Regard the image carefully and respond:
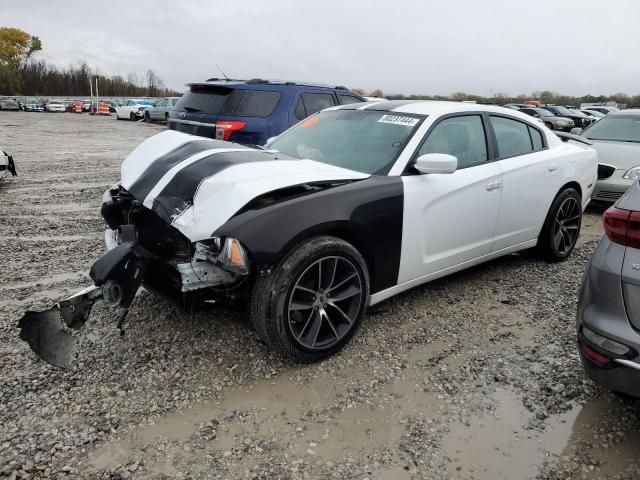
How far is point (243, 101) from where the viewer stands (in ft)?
21.8

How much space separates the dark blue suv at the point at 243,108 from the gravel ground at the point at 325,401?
10.2ft

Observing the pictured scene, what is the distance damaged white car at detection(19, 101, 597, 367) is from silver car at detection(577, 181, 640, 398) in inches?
47.9

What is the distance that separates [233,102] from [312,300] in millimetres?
4364

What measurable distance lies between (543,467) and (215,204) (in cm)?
211

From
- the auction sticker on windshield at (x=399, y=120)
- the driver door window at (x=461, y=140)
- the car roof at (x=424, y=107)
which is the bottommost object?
the driver door window at (x=461, y=140)

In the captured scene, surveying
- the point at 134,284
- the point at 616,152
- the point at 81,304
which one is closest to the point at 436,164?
the point at 134,284

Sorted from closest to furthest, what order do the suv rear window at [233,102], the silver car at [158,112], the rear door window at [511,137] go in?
the rear door window at [511,137], the suv rear window at [233,102], the silver car at [158,112]

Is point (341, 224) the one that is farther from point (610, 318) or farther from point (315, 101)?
point (315, 101)

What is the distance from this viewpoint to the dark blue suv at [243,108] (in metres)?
6.54

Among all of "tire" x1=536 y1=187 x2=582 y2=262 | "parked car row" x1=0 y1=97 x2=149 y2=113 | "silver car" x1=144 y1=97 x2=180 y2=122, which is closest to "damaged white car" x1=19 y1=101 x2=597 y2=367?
"tire" x1=536 y1=187 x2=582 y2=262

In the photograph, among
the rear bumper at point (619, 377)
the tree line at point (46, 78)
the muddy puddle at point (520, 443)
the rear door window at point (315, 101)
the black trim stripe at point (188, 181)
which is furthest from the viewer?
the tree line at point (46, 78)

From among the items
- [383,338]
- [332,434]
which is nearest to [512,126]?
[383,338]

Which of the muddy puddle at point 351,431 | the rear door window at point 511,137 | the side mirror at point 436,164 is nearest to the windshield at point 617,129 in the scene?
the rear door window at point 511,137

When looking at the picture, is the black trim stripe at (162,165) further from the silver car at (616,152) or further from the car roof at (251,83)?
the silver car at (616,152)
